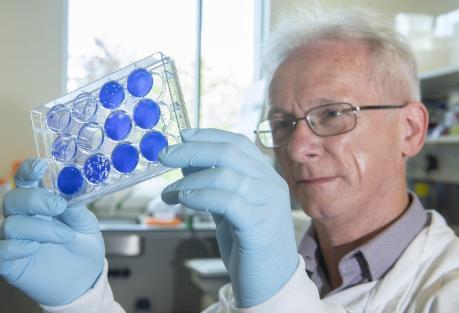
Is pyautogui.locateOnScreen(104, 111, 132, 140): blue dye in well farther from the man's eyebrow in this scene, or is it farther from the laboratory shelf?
the laboratory shelf

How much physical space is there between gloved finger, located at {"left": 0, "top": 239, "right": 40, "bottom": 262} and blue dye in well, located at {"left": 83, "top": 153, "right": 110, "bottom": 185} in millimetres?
175

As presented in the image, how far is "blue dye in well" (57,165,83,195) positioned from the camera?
28.2 inches

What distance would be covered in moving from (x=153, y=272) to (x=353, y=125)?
160 centimetres

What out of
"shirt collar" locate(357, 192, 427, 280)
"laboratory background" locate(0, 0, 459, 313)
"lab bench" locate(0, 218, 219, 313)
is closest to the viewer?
"shirt collar" locate(357, 192, 427, 280)

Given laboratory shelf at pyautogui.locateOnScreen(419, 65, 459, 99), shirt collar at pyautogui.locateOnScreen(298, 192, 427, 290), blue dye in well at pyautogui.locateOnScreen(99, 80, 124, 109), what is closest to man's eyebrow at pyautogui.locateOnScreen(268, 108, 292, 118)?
shirt collar at pyautogui.locateOnScreen(298, 192, 427, 290)

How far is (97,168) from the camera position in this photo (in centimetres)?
70

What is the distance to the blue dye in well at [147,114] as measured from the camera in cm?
67

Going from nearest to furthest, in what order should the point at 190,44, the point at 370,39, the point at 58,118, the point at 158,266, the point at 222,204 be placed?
the point at 222,204 < the point at 58,118 < the point at 370,39 < the point at 190,44 < the point at 158,266

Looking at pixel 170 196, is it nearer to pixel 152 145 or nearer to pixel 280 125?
pixel 152 145

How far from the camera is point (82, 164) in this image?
0.72m

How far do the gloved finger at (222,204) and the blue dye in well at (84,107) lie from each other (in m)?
0.19

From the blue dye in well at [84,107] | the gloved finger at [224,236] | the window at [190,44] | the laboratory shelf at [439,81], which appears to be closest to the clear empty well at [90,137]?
the blue dye in well at [84,107]

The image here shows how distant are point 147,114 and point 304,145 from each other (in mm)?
401

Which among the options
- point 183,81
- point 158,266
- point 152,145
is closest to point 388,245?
point 152,145
